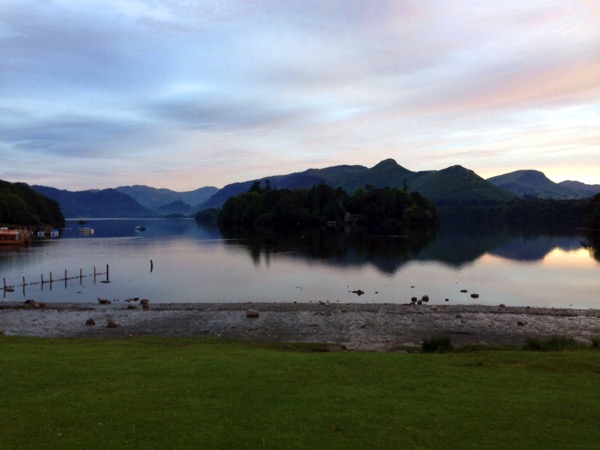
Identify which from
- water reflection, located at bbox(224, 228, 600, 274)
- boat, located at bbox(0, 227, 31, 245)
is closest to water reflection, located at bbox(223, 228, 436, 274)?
water reflection, located at bbox(224, 228, 600, 274)

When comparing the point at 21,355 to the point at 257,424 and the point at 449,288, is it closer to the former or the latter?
the point at 257,424

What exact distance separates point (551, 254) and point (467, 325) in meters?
78.2

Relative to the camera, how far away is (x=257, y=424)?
10586 mm

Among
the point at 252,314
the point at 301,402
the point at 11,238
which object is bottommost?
the point at 252,314

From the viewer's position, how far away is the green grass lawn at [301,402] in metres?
9.86

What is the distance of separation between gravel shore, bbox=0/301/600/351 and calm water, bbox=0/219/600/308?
318 inches

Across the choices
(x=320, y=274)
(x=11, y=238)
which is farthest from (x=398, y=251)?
(x=11, y=238)

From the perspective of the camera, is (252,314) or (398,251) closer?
(252,314)

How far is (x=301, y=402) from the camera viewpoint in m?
12.1

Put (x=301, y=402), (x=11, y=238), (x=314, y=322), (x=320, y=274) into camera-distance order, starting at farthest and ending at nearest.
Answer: (x=11, y=238) → (x=320, y=274) → (x=314, y=322) → (x=301, y=402)

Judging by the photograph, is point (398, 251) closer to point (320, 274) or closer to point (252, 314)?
point (320, 274)

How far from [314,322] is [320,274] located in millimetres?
36315

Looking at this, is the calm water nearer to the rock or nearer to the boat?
the boat

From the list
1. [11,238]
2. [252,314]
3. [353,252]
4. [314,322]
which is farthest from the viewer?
[11,238]
